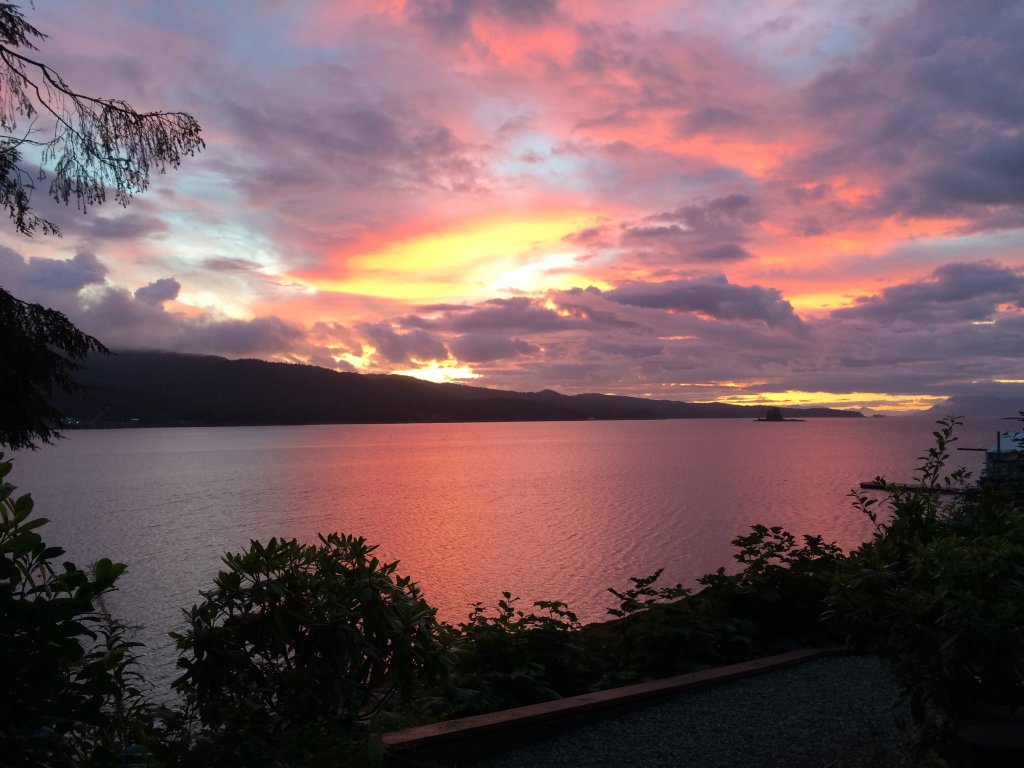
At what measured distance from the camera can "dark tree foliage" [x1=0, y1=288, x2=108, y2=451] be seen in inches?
335

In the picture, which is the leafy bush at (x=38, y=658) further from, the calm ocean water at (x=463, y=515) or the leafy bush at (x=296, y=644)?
the calm ocean water at (x=463, y=515)

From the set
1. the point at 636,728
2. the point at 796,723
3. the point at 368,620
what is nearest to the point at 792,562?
the point at 796,723

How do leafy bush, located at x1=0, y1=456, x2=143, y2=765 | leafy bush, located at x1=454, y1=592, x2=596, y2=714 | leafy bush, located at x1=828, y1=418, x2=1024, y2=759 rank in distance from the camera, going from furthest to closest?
1. leafy bush, located at x1=454, y1=592, x2=596, y2=714
2. leafy bush, located at x1=828, y1=418, x2=1024, y2=759
3. leafy bush, located at x1=0, y1=456, x2=143, y2=765

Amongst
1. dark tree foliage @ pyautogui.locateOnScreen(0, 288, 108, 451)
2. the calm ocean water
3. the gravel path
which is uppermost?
dark tree foliage @ pyautogui.locateOnScreen(0, 288, 108, 451)

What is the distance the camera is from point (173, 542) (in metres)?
35.2

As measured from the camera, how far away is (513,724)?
547 centimetres

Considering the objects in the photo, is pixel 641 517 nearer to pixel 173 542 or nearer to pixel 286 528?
pixel 286 528

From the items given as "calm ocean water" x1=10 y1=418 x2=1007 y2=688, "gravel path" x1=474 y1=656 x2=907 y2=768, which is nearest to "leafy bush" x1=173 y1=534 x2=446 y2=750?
"gravel path" x1=474 y1=656 x2=907 y2=768

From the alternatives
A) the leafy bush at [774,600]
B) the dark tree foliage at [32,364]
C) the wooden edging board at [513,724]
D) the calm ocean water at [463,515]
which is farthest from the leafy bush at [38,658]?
the calm ocean water at [463,515]

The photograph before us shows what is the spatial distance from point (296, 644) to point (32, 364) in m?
5.92

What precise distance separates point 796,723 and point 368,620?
11.2 ft

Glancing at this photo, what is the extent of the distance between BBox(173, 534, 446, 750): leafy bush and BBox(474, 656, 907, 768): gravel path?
3.63 ft

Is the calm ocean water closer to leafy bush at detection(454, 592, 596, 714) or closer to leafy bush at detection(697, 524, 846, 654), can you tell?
leafy bush at detection(454, 592, 596, 714)

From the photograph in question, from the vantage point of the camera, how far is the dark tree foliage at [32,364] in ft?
27.9
